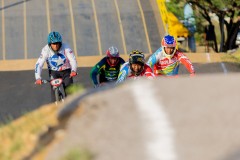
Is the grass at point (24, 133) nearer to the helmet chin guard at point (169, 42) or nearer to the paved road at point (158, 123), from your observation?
the paved road at point (158, 123)

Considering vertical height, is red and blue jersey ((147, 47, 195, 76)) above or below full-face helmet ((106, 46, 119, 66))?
below

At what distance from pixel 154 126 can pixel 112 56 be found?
7692mm

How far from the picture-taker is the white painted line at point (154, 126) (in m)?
→ 6.32

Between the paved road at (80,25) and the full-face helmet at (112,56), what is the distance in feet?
64.6

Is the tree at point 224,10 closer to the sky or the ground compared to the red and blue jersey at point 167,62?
closer to the sky

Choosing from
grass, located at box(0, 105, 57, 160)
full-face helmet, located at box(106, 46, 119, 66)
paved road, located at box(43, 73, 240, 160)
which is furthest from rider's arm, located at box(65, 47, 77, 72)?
paved road, located at box(43, 73, 240, 160)

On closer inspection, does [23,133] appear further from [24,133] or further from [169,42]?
[169,42]

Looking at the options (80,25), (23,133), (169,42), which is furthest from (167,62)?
(80,25)

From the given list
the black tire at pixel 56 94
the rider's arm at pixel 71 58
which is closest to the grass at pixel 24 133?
the black tire at pixel 56 94

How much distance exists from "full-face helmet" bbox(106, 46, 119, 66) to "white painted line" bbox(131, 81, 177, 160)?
6919 millimetres

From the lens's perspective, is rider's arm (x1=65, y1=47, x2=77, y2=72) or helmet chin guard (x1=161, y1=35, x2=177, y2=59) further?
rider's arm (x1=65, y1=47, x2=77, y2=72)

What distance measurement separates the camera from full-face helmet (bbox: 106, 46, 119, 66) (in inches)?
567

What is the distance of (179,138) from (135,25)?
30.0m

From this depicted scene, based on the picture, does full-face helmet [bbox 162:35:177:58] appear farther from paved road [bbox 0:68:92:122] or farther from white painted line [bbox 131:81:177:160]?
white painted line [bbox 131:81:177:160]
